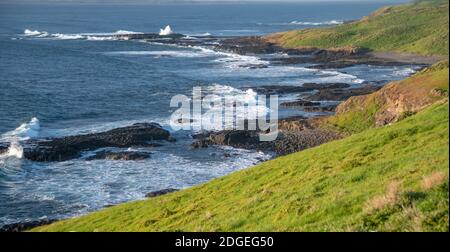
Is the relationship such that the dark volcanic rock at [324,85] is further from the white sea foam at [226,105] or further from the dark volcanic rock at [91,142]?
the dark volcanic rock at [91,142]

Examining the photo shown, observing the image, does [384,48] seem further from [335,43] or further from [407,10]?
[407,10]

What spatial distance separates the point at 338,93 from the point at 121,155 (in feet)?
115

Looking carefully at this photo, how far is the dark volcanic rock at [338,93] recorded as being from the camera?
71.5m

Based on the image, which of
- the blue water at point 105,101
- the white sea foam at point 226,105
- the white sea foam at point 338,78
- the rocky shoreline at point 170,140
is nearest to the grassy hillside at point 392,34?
the blue water at point 105,101

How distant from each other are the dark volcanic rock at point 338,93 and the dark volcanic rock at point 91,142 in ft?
76.1

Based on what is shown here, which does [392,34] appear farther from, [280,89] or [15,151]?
[15,151]

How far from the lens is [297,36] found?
14888 cm

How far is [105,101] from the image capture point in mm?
74188

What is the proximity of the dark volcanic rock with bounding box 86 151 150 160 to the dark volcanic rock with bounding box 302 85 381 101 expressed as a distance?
2976 cm

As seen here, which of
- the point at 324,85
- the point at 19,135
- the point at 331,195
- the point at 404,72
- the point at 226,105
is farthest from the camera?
the point at 404,72

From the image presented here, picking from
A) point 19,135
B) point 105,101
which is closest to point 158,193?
point 19,135
